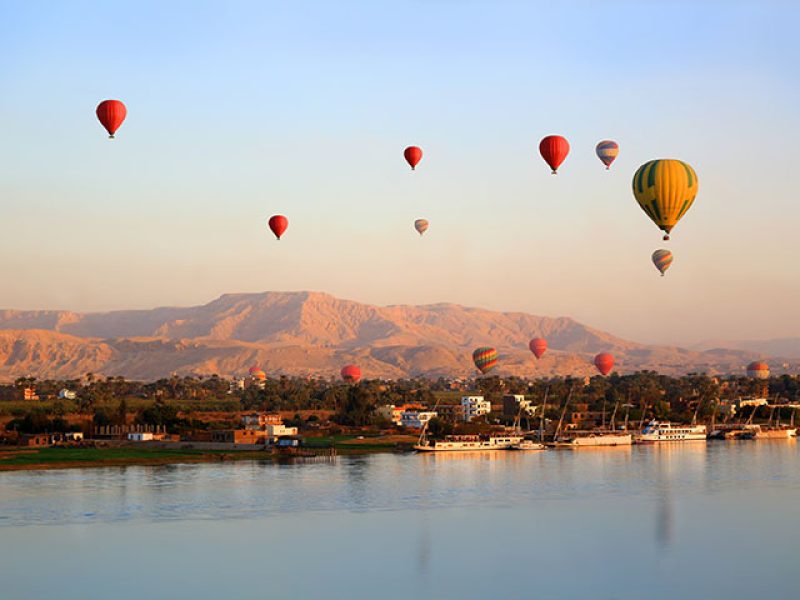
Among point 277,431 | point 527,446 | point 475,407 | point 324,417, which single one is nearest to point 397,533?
point 277,431

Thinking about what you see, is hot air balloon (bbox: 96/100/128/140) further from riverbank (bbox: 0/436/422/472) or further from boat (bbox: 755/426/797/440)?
boat (bbox: 755/426/797/440)

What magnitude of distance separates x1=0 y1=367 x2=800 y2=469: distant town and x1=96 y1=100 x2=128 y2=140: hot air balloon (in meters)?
23.4

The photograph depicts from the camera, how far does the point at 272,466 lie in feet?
261

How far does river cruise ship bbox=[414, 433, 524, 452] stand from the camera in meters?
96.2

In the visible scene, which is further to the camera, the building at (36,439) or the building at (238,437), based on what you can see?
the building at (238,437)

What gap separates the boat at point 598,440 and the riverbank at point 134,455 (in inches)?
652

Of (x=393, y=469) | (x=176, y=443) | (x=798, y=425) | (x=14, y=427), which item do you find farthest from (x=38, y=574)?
(x=798, y=425)

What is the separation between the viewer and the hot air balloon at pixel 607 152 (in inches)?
3098

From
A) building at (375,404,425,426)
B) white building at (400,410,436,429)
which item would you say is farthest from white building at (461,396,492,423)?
white building at (400,410,436,429)

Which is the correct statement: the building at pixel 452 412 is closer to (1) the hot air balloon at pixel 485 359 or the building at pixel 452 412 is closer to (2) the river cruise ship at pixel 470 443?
(1) the hot air balloon at pixel 485 359

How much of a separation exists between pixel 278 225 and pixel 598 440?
126 ft

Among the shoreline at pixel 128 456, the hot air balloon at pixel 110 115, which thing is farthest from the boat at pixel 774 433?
the hot air balloon at pixel 110 115

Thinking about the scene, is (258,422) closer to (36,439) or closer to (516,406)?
(36,439)

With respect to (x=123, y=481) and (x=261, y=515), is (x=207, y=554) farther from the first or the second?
(x=123, y=481)
